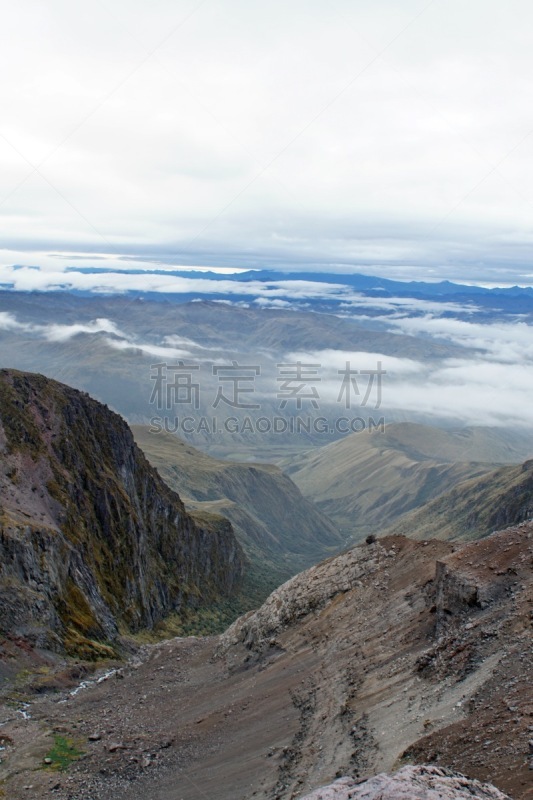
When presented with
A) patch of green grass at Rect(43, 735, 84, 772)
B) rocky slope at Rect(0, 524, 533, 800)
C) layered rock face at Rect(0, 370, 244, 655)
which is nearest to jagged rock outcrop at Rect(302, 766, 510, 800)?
rocky slope at Rect(0, 524, 533, 800)

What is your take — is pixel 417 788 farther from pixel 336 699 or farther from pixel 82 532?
pixel 82 532

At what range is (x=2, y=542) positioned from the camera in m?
59.9

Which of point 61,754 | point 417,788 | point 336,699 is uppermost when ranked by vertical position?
point 417,788

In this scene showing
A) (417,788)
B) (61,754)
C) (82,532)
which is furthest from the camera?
(82,532)

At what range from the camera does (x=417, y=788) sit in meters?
20.3

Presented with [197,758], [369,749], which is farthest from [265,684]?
[369,749]

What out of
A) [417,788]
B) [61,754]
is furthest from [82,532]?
[417,788]

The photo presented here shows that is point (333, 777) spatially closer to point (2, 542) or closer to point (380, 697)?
point (380, 697)

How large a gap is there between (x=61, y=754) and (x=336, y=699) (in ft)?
51.6

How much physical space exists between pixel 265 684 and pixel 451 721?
62.5 ft

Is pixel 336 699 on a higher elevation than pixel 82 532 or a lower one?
higher

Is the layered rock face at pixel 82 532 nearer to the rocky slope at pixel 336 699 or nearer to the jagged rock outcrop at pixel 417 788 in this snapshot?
the rocky slope at pixel 336 699

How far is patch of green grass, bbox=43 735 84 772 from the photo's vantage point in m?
38.0

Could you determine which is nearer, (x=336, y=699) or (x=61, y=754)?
(x=336, y=699)
